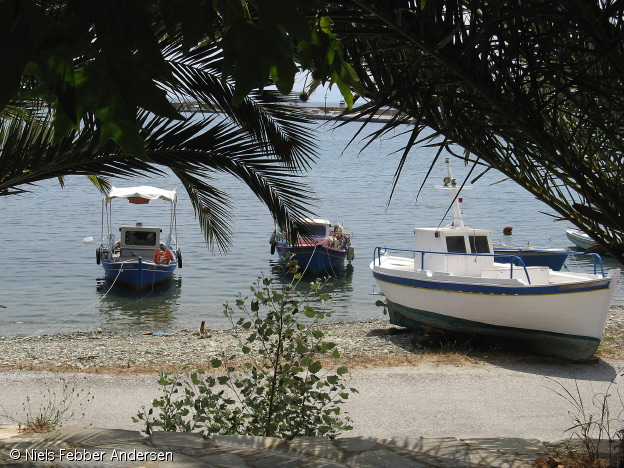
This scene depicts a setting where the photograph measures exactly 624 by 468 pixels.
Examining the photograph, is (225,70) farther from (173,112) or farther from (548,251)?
(548,251)

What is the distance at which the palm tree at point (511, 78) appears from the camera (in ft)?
10.4

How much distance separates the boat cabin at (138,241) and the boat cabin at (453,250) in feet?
37.0

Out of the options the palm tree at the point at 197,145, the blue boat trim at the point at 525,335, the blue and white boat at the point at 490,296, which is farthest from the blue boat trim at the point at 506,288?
the palm tree at the point at 197,145

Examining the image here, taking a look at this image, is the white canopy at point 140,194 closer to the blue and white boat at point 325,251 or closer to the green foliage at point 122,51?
the blue and white boat at point 325,251

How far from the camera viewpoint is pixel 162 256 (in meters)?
22.8

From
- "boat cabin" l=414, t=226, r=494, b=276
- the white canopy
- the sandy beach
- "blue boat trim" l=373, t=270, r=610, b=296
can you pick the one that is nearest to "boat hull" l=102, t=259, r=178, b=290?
the white canopy

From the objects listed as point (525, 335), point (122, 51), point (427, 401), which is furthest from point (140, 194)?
point (122, 51)

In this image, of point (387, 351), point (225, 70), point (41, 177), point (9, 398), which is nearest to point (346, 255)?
point (387, 351)

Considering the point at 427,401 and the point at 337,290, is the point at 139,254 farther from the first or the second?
the point at 427,401

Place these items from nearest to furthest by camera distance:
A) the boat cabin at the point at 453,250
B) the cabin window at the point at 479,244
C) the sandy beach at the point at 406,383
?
the sandy beach at the point at 406,383 → the boat cabin at the point at 453,250 → the cabin window at the point at 479,244

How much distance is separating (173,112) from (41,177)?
2937mm

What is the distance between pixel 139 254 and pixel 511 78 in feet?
68.4

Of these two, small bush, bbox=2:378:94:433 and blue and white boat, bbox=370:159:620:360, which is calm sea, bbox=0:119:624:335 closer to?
small bush, bbox=2:378:94:433

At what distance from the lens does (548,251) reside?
2056 centimetres
